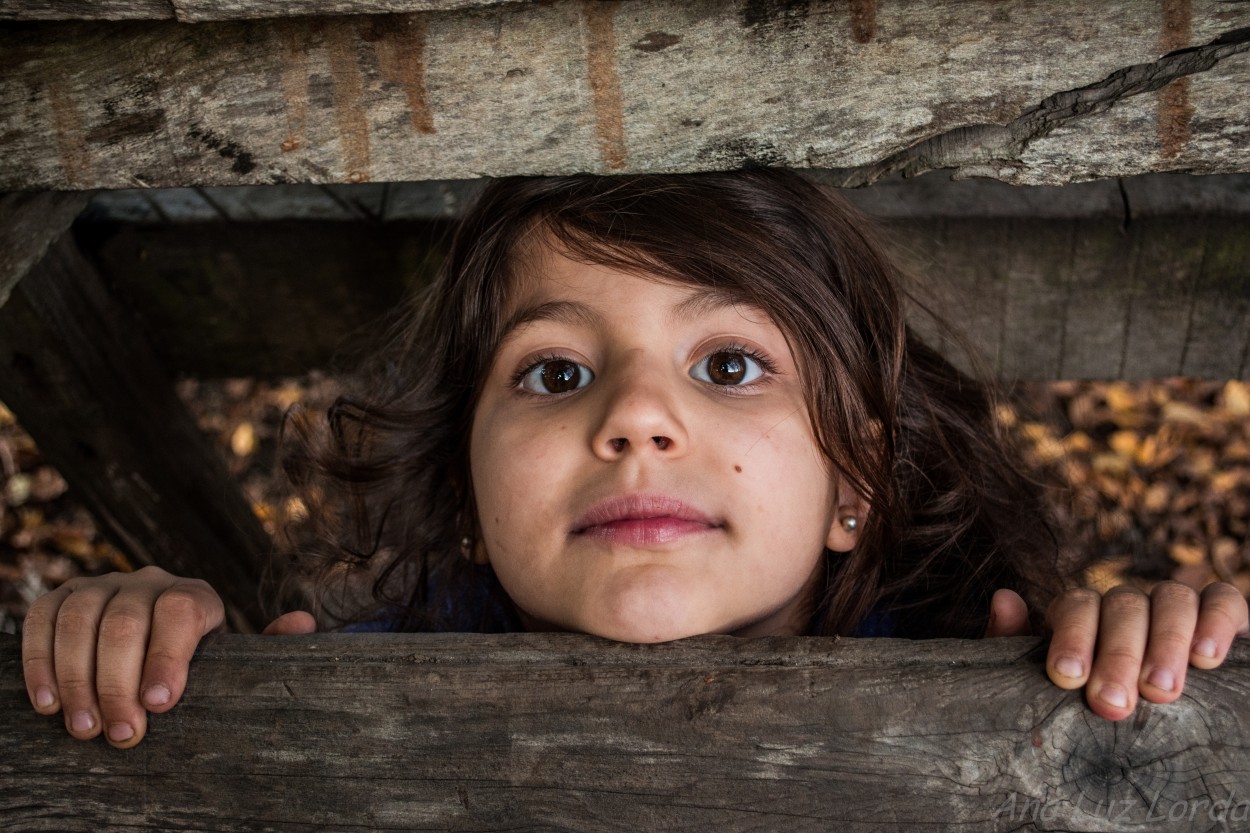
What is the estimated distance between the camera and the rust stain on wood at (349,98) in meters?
1.34

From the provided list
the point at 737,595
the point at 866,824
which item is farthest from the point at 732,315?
the point at 866,824

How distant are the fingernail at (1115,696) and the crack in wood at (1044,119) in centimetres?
62

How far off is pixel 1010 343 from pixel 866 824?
114 centimetres

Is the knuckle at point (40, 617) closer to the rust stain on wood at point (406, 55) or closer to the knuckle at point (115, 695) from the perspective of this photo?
the knuckle at point (115, 695)

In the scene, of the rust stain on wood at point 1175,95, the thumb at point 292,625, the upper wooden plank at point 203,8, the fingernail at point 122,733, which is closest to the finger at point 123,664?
the fingernail at point 122,733

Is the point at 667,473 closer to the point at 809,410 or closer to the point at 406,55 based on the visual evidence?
the point at 809,410

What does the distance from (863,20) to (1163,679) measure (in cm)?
79

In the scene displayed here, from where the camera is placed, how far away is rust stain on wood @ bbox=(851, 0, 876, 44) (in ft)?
4.13

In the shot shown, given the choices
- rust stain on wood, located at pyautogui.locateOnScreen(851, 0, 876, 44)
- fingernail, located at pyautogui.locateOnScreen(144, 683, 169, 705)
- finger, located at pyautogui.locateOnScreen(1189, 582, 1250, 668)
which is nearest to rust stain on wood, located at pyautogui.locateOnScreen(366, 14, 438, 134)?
rust stain on wood, located at pyautogui.locateOnScreen(851, 0, 876, 44)

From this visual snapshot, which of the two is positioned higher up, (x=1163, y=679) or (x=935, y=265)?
(x=935, y=265)

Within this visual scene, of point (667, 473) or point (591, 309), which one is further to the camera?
point (591, 309)

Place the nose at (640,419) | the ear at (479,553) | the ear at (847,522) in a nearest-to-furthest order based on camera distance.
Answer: the nose at (640,419), the ear at (847,522), the ear at (479,553)

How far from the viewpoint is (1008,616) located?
149 centimetres

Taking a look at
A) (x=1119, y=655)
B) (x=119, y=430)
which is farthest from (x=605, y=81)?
(x=119, y=430)
